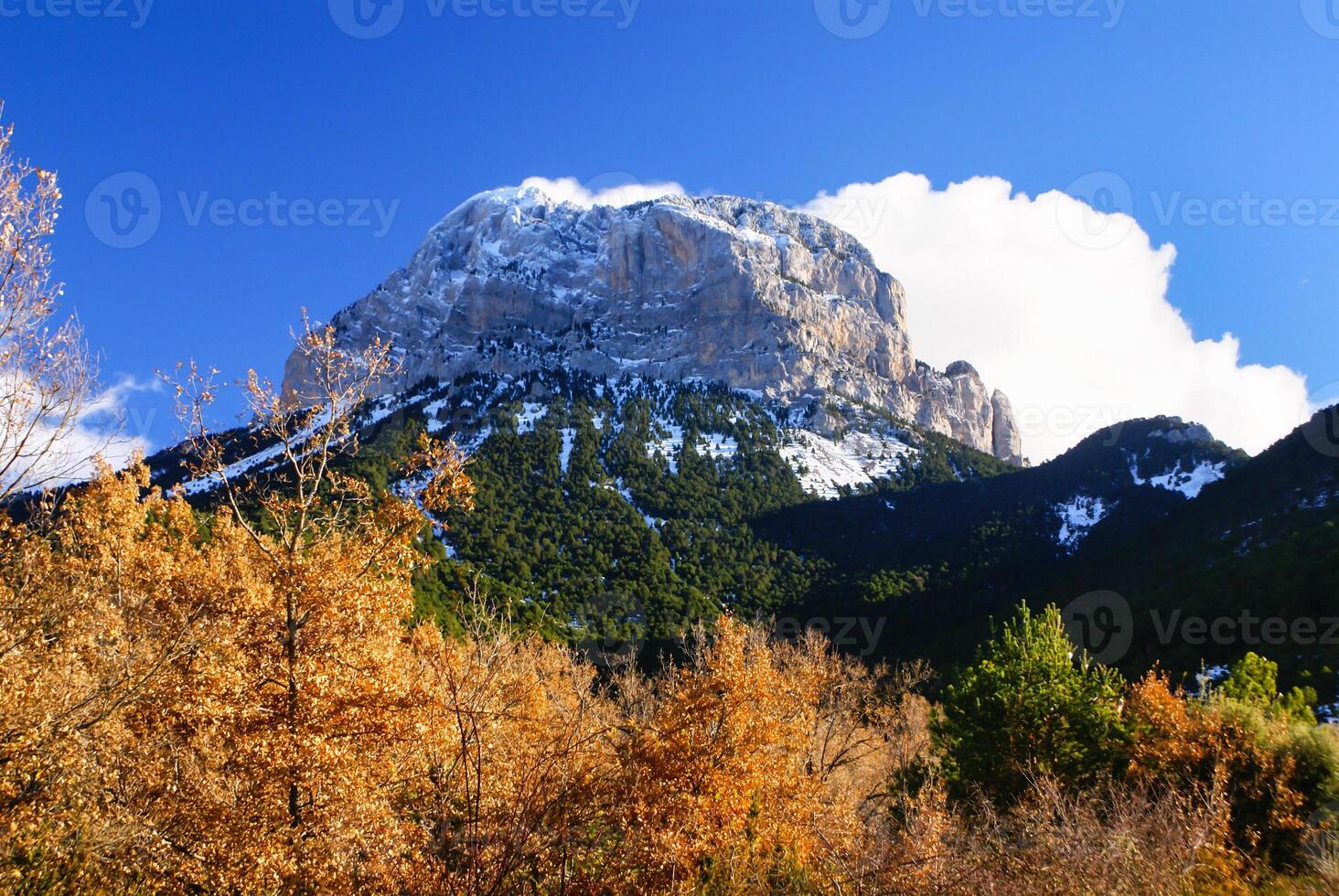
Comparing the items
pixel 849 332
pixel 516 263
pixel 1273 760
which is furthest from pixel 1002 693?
pixel 516 263

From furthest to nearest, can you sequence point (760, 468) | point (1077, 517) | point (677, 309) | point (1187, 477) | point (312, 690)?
1. point (677, 309)
2. point (760, 468)
3. point (1187, 477)
4. point (1077, 517)
5. point (312, 690)

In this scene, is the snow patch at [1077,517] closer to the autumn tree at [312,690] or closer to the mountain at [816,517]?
the mountain at [816,517]

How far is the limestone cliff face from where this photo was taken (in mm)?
110500

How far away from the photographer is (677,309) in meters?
124

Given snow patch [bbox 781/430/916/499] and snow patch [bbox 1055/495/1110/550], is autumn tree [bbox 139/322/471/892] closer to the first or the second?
snow patch [bbox 1055/495/1110/550]

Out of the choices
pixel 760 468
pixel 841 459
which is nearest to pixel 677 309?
pixel 841 459

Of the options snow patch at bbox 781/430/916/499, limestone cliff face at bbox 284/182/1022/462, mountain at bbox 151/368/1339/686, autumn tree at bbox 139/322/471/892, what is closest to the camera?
autumn tree at bbox 139/322/471/892

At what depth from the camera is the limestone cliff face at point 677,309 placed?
363ft

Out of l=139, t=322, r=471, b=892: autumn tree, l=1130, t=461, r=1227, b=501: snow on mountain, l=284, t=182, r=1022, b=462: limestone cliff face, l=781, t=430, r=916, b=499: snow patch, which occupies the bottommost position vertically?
l=139, t=322, r=471, b=892: autumn tree

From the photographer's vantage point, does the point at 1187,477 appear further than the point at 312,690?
Yes

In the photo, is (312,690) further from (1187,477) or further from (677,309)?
(677,309)

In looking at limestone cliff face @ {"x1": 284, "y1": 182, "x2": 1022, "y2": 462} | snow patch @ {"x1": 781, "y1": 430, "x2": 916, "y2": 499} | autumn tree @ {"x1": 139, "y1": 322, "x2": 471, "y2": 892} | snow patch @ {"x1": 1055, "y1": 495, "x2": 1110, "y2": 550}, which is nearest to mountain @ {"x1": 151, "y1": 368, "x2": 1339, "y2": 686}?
snow patch @ {"x1": 1055, "y1": 495, "x2": 1110, "y2": 550}

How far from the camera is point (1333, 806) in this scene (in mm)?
10844

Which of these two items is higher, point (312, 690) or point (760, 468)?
point (760, 468)
